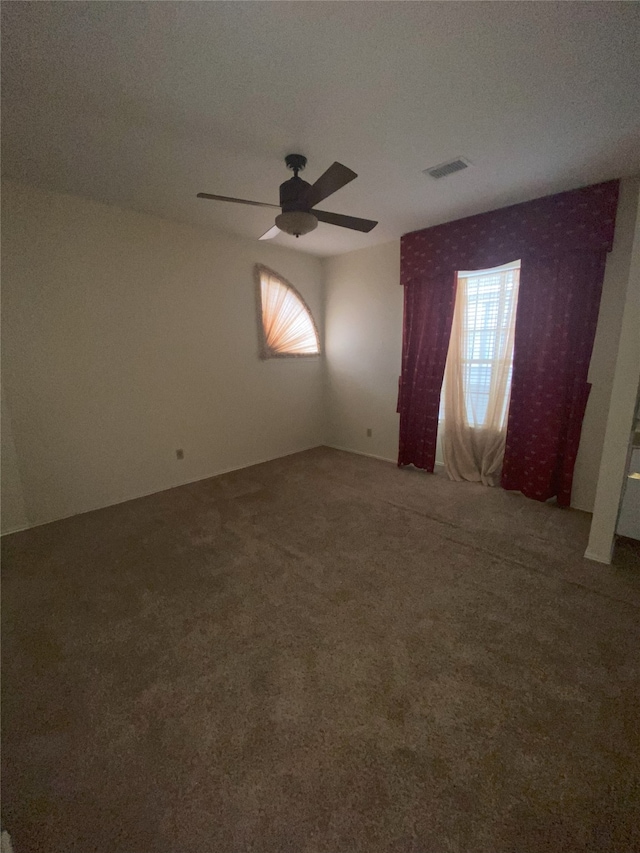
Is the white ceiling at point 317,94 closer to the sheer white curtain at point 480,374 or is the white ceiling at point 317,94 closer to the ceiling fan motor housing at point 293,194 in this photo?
the ceiling fan motor housing at point 293,194

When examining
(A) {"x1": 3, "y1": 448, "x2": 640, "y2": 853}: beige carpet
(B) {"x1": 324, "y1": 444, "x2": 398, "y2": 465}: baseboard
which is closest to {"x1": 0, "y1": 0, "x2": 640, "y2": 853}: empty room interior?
(A) {"x1": 3, "y1": 448, "x2": 640, "y2": 853}: beige carpet

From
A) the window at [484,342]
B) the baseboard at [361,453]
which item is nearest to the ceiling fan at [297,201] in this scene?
the window at [484,342]

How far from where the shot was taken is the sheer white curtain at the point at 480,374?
2994 millimetres

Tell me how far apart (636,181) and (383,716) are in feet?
11.7

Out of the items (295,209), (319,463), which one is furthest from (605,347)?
(319,463)

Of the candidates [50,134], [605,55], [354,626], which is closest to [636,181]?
[605,55]

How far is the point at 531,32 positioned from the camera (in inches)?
49.7

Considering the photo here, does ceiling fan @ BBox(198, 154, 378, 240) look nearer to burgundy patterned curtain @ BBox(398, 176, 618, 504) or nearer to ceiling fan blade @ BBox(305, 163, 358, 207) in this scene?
ceiling fan blade @ BBox(305, 163, 358, 207)

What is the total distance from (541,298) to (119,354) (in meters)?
3.63

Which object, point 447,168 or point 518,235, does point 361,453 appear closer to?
point 518,235

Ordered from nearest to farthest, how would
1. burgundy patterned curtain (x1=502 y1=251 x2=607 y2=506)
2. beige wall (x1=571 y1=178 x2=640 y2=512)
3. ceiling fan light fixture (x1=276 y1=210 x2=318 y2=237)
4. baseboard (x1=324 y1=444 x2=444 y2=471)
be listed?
ceiling fan light fixture (x1=276 y1=210 x2=318 y2=237) < beige wall (x1=571 y1=178 x2=640 y2=512) < burgundy patterned curtain (x1=502 y1=251 x2=607 y2=506) < baseboard (x1=324 y1=444 x2=444 y2=471)

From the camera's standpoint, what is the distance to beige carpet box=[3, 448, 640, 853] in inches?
37.8

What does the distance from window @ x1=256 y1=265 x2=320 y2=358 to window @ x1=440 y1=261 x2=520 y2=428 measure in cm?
183

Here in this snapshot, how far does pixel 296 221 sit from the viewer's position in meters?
1.96
